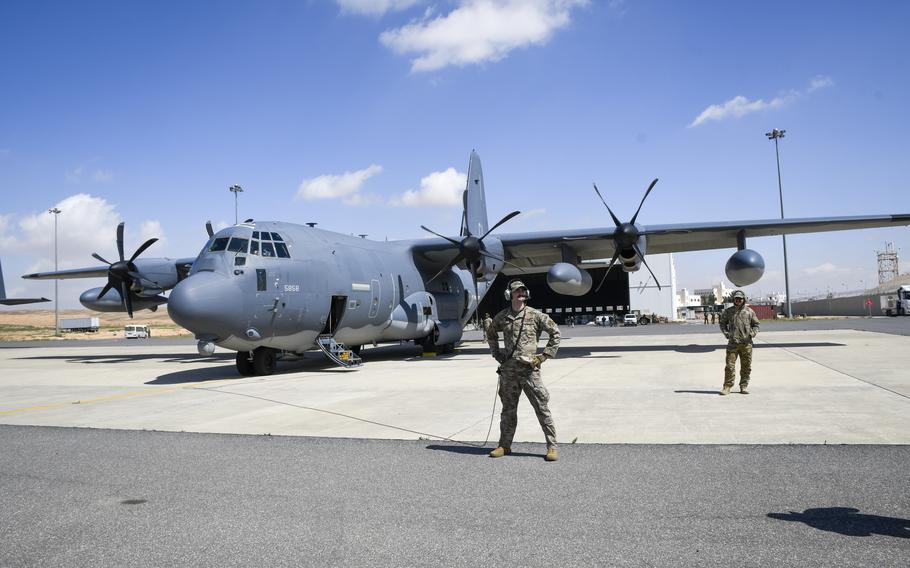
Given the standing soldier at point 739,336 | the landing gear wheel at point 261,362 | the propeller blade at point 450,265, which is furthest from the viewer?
the propeller blade at point 450,265

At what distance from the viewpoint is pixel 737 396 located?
10195 millimetres

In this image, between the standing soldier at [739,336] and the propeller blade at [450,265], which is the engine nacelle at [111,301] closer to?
the propeller blade at [450,265]

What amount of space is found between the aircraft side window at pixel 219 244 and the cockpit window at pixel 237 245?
0.48 feet

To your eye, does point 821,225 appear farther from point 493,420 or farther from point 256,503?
point 256,503

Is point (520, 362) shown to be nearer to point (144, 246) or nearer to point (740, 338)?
point (740, 338)

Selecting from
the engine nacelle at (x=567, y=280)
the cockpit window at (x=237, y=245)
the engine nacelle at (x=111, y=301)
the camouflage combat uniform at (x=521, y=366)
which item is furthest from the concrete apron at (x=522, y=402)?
the engine nacelle at (x=111, y=301)

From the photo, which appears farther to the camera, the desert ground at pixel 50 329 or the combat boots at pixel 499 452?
the desert ground at pixel 50 329

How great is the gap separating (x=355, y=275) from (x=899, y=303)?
6469 centimetres

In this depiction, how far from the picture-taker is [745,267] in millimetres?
18797

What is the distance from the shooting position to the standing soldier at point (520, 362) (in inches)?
253

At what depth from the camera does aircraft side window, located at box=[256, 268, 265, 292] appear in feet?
48.9

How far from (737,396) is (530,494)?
6.42 metres

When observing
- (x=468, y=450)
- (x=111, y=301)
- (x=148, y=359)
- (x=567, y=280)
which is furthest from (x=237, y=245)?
(x=111, y=301)

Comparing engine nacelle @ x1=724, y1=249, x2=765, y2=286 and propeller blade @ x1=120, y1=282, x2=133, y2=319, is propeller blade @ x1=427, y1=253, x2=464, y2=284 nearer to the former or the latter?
engine nacelle @ x1=724, y1=249, x2=765, y2=286
